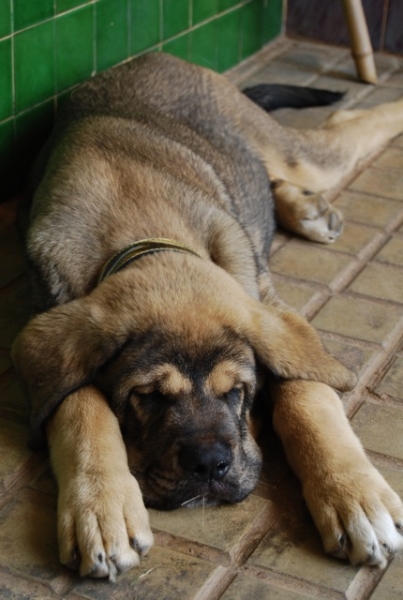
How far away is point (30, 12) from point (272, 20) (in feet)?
8.61

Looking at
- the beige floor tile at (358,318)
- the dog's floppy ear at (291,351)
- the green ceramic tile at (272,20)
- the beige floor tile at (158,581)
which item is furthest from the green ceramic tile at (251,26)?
the beige floor tile at (158,581)

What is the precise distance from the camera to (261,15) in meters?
7.07

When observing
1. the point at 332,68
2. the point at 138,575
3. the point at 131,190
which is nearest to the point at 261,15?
the point at 332,68

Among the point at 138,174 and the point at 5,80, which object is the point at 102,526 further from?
the point at 5,80

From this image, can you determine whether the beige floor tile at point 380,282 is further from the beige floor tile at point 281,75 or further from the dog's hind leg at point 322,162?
the beige floor tile at point 281,75

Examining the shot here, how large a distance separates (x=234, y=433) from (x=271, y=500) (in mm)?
304

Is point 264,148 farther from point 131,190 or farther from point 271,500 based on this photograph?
point 271,500

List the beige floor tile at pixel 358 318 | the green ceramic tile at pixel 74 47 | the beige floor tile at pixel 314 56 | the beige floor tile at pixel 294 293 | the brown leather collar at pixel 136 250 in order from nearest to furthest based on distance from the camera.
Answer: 1. the brown leather collar at pixel 136 250
2. the beige floor tile at pixel 358 318
3. the beige floor tile at pixel 294 293
4. the green ceramic tile at pixel 74 47
5. the beige floor tile at pixel 314 56

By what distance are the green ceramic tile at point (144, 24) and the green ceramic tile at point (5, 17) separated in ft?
3.38

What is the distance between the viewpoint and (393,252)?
4.81m

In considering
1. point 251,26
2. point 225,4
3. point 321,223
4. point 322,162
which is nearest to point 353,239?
point 321,223

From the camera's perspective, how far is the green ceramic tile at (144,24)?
5.85m

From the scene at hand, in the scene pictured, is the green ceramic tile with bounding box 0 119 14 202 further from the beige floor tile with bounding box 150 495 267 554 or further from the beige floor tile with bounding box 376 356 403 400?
the beige floor tile with bounding box 150 495 267 554

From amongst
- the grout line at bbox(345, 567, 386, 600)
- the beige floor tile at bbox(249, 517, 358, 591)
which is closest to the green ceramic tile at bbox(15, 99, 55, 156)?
the beige floor tile at bbox(249, 517, 358, 591)
